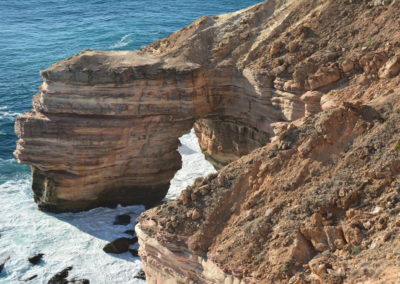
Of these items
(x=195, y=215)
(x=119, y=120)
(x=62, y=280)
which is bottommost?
(x=62, y=280)

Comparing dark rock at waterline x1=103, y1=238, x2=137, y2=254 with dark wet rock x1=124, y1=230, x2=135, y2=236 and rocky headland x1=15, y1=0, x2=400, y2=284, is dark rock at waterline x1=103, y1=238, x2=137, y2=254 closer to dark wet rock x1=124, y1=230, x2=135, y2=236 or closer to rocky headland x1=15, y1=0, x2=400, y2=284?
dark wet rock x1=124, y1=230, x2=135, y2=236

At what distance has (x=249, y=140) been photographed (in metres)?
35.4

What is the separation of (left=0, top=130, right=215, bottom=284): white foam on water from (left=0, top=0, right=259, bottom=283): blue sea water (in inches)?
2.1

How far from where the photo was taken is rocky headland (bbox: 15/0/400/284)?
1884 centimetres

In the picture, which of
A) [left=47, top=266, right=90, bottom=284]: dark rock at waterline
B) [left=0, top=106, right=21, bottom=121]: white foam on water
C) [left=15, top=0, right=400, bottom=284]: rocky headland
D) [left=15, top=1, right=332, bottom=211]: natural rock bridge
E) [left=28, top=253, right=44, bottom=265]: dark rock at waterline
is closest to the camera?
[left=15, top=0, right=400, bottom=284]: rocky headland

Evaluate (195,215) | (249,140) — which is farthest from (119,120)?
(195,215)

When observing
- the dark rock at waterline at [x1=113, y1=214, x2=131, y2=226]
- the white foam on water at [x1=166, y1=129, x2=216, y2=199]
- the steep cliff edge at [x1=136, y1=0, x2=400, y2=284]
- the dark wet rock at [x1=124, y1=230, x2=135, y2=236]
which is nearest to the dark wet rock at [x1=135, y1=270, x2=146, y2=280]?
the dark wet rock at [x1=124, y1=230, x2=135, y2=236]

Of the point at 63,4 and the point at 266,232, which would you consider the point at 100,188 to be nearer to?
the point at 266,232

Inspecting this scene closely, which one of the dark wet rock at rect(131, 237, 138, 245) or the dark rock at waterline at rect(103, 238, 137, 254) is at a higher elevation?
the dark wet rock at rect(131, 237, 138, 245)

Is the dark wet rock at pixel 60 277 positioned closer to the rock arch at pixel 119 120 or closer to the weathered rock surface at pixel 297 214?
the rock arch at pixel 119 120

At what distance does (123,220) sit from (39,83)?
26.0m

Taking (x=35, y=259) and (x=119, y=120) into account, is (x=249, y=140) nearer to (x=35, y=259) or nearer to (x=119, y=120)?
(x=119, y=120)

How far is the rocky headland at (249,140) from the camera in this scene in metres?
18.8

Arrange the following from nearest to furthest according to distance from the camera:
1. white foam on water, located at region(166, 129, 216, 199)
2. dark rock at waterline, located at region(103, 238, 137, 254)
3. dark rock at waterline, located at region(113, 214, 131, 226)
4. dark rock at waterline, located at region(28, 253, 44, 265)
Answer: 1. dark rock at waterline, located at region(28, 253, 44, 265)
2. dark rock at waterline, located at region(103, 238, 137, 254)
3. dark rock at waterline, located at region(113, 214, 131, 226)
4. white foam on water, located at region(166, 129, 216, 199)
